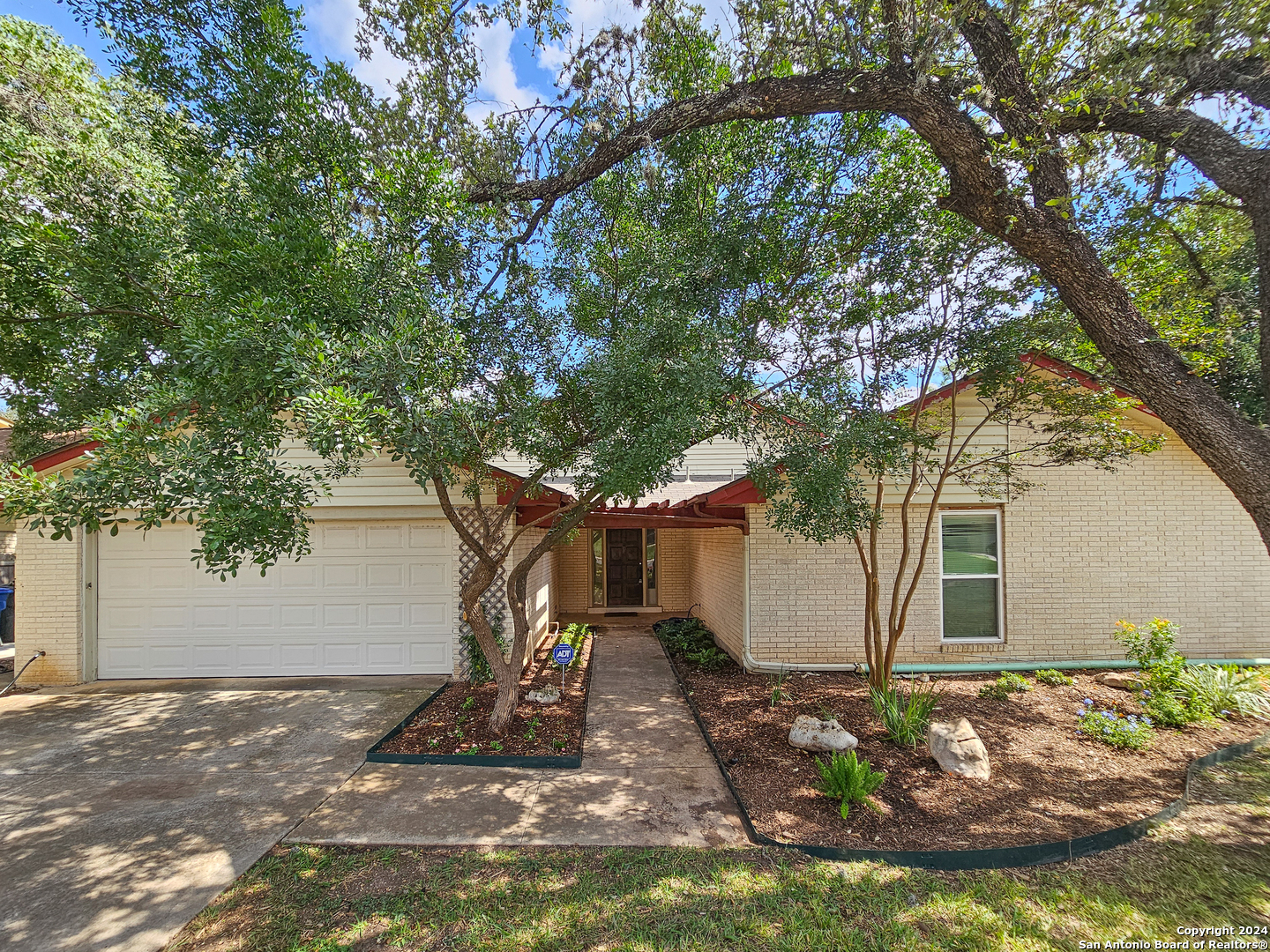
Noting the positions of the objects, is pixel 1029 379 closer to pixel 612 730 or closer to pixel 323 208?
pixel 612 730

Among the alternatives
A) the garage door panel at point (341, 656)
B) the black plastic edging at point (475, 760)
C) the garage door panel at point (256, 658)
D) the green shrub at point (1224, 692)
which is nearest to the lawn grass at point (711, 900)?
the black plastic edging at point (475, 760)

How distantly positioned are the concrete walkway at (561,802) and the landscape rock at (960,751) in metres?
2.01

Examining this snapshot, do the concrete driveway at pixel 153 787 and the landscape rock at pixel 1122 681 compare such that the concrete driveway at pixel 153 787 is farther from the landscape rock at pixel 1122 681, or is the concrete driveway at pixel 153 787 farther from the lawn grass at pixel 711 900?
the landscape rock at pixel 1122 681

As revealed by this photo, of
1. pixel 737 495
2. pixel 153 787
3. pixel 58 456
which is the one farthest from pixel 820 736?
pixel 58 456

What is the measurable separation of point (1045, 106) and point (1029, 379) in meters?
2.72

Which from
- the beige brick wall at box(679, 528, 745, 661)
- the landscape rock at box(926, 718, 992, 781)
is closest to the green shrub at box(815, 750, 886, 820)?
the landscape rock at box(926, 718, 992, 781)

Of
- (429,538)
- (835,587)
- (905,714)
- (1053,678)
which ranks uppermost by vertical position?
(429,538)

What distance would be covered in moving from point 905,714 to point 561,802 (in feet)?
11.6

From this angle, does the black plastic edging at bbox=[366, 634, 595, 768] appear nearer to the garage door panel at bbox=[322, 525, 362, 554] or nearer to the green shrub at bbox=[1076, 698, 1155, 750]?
the garage door panel at bbox=[322, 525, 362, 554]

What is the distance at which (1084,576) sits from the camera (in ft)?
26.0

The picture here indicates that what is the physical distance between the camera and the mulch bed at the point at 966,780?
12.9ft

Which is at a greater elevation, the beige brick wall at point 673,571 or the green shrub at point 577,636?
the beige brick wall at point 673,571

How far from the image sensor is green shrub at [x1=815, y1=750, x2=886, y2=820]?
4.18 m

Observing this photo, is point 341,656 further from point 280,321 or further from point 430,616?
point 280,321
